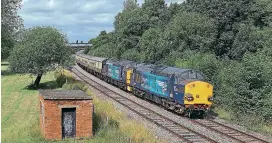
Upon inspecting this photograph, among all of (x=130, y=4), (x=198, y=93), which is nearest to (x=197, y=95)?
(x=198, y=93)

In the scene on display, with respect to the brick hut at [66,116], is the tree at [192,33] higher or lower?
higher

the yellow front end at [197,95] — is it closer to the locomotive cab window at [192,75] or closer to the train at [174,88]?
the train at [174,88]

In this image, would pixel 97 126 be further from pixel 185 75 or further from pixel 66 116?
pixel 185 75

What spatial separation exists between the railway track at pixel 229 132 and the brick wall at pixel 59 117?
708cm

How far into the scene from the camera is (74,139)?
18328 millimetres

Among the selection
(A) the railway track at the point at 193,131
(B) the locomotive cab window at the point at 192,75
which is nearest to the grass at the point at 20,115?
(A) the railway track at the point at 193,131

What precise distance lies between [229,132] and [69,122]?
8538 millimetres

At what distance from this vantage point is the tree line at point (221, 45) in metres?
24.6

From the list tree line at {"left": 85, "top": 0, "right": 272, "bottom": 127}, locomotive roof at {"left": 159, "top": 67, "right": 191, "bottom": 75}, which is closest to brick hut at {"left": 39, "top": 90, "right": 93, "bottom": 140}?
locomotive roof at {"left": 159, "top": 67, "right": 191, "bottom": 75}

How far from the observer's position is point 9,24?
185 ft

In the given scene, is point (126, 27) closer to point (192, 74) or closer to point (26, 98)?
point (26, 98)

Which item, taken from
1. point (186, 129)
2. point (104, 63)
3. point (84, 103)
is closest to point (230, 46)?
point (104, 63)

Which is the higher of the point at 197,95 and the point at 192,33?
the point at 192,33

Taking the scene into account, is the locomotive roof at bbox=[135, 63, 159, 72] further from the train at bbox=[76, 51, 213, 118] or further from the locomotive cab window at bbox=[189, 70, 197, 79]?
the locomotive cab window at bbox=[189, 70, 197, 79]
